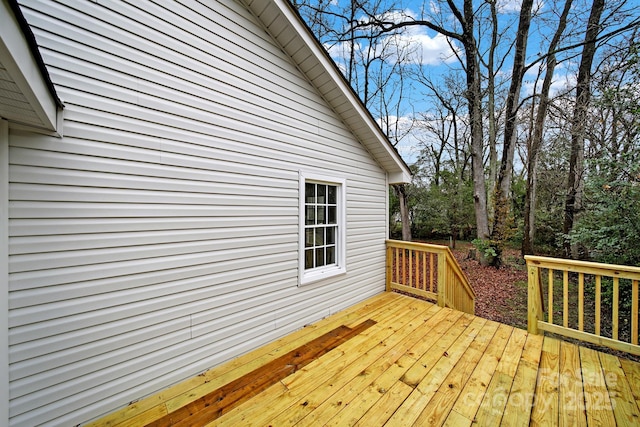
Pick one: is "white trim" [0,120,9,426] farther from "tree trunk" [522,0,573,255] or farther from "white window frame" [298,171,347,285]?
"tree trunk" [522,0,573,255]

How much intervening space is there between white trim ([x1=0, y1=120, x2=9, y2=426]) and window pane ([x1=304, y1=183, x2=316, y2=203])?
2569 millimetres

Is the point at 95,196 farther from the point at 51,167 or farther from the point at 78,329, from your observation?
the point at 78,329

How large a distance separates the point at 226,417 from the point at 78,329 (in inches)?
48.9

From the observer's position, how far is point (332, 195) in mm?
3883

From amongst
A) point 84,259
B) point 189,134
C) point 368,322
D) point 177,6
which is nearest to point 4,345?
point 84,259

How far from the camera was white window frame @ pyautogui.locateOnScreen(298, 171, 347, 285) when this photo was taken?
3.25 metres

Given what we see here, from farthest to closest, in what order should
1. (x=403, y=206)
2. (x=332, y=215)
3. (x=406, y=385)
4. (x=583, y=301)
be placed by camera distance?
(x=403, y=206) < (x=332, y=215) < (x=583, y=301) < (x=406, y=385)

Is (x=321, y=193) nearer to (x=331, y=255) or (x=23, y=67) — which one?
(x=331, y=255)

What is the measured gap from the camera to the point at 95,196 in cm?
186

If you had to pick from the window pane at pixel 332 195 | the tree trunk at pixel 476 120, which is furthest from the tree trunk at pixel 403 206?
the window pane at pixel 332 195

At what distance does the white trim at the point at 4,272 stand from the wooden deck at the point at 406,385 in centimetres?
63

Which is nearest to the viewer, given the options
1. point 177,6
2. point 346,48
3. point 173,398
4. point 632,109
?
point 173,398

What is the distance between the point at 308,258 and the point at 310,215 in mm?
602

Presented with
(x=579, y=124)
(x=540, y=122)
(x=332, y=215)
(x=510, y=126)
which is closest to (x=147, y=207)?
(x=332, y=215)
